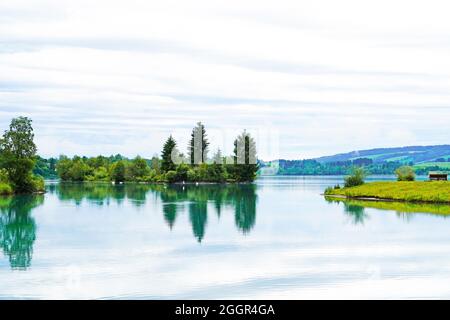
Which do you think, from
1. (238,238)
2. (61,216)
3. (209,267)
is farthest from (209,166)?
(209,267)

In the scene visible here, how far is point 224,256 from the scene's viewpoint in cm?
2428

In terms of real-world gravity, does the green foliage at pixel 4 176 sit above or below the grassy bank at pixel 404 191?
above

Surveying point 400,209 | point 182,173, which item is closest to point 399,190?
point 400,209

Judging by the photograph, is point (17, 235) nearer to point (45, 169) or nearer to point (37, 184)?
point (37, 184)

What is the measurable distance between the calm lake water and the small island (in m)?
14.5

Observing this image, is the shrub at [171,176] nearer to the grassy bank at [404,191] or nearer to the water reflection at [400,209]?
the grassy bank at [404,191]

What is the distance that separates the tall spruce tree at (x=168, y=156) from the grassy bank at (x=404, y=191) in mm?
55943

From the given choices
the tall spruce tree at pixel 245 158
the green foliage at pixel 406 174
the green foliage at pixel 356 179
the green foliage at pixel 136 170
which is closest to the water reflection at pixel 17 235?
the green foliage at pixel 356 179

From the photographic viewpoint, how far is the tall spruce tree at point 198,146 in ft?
399

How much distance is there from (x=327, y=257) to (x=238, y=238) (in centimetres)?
655

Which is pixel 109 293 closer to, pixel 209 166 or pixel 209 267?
pixel 209 267

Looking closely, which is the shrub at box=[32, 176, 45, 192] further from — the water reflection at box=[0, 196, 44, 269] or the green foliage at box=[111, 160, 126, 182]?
the green foliage at box=[111, 160, 126, 182]
